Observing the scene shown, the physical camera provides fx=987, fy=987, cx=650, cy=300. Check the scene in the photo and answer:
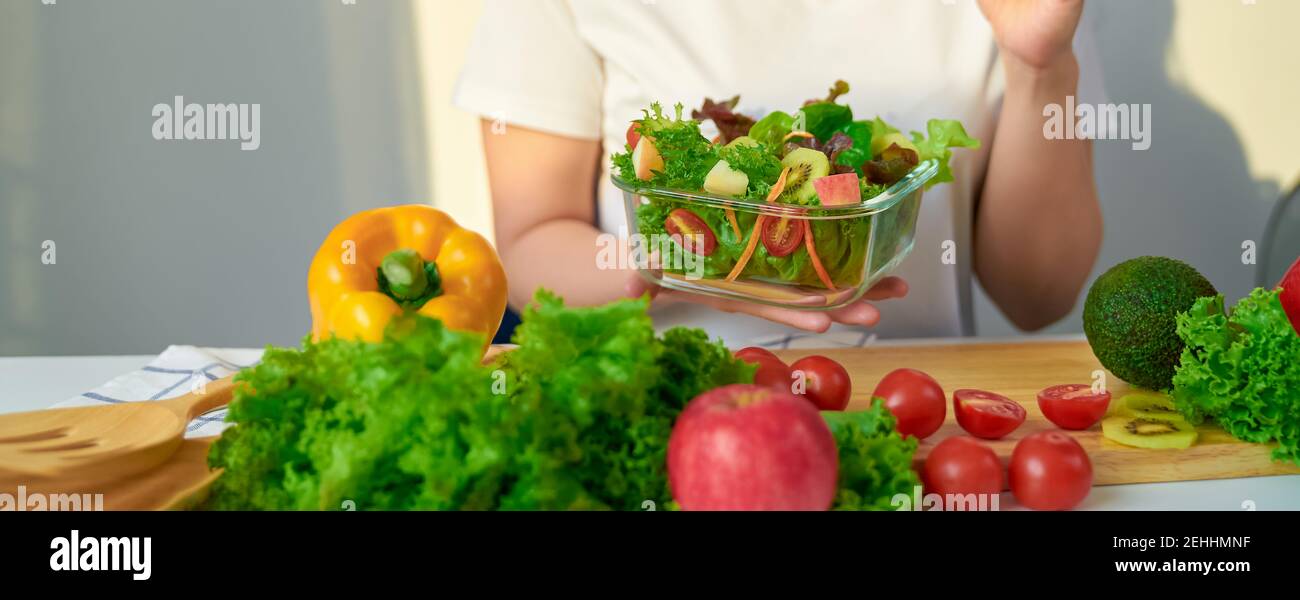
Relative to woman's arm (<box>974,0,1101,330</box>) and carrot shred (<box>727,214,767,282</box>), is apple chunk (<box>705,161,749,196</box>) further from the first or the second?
woman's arm (<box>974,0,1101,330</box>)

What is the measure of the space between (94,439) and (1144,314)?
39.4 inches

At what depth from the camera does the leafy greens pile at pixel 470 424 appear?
0.61 meters

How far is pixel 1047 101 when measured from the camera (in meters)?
1.51

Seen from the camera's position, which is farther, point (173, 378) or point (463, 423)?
point (173, 378)

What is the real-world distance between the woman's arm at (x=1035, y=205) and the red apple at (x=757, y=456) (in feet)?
3.01

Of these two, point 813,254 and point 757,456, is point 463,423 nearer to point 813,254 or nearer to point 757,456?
point 757,456

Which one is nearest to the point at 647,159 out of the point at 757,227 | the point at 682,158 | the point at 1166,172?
the point at 682,158

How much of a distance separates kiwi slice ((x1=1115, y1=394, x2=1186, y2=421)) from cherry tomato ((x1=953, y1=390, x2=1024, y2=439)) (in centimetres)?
14

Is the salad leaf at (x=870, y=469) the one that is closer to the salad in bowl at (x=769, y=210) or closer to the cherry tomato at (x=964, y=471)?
the cherry tomato at (x=964, y=471)

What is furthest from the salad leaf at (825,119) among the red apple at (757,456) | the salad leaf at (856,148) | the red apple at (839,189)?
the red apple at (757,456)

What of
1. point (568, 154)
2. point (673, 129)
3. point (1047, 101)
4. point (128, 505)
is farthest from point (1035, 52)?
point (128, 505)

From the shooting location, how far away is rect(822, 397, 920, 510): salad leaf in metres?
0.69

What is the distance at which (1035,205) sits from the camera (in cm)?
162

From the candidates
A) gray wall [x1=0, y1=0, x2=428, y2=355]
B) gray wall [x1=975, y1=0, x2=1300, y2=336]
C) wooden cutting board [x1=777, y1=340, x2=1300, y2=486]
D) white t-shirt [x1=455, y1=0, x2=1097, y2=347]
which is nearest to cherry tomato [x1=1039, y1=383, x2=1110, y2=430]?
wooden cutting board [x1=777, y1=340, x2=1300, y2=486]
